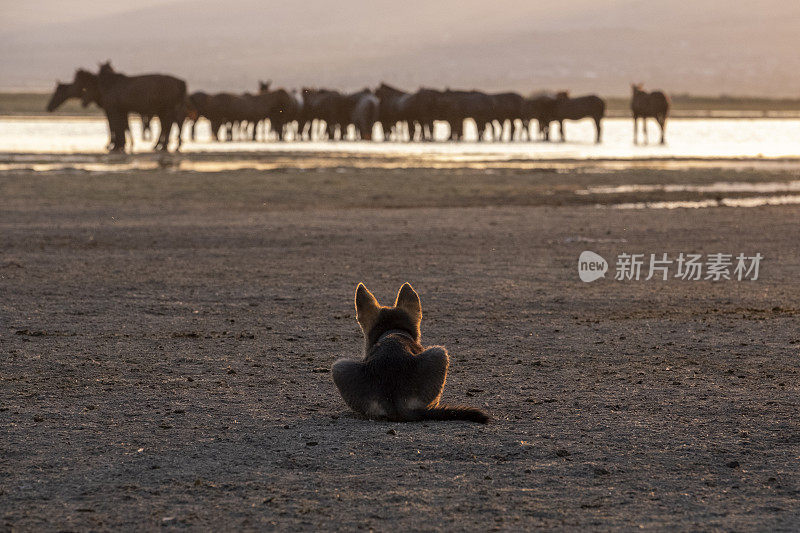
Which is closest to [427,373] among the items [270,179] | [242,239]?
[242,239]

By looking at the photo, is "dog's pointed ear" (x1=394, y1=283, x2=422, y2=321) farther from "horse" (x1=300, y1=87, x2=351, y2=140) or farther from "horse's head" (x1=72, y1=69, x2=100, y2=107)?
"horse" (x1=300, y1=87, x2=351, y2=140)

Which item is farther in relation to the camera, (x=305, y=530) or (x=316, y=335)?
(x=316, y=335)

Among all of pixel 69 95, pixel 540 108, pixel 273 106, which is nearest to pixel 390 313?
pixel 69 95

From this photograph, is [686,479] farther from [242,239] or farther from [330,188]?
[330,188]

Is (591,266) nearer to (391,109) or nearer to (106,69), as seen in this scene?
(106,69)

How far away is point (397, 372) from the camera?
557 centimetres

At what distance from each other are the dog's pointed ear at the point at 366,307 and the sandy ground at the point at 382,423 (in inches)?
21.7

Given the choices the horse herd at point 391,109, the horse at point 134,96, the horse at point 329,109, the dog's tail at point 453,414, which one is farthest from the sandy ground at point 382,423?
the horse at point 329,109

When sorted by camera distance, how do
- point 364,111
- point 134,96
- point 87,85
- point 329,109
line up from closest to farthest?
point 134,96, point 87,85, point 364,111, point 329,109

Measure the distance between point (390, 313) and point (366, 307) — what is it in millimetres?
142

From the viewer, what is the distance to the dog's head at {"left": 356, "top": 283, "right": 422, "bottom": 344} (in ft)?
19.1

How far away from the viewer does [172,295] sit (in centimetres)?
1009

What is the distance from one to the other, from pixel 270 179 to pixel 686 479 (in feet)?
65.6

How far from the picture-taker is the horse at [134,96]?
36.8 metres
